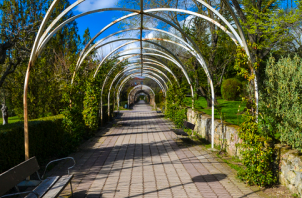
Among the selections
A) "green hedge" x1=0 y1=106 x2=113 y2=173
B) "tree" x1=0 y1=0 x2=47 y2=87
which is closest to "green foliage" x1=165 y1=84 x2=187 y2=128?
"green hedge" x1=0 y1=106 x2=113 y2=173

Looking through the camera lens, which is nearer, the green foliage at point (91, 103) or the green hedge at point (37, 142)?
the green hedge at point (37, 142)

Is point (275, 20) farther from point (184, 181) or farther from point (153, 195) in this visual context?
point (153, 195)

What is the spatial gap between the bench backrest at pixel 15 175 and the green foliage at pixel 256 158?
3.68m

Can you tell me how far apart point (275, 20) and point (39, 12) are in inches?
441

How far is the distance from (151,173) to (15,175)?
284 centimetres

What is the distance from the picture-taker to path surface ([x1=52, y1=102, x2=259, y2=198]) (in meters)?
4.55

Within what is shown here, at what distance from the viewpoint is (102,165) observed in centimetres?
634

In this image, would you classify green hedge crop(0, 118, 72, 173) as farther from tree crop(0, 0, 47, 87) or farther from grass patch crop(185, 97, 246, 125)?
grass patch crop(185, 97, 246, 125)

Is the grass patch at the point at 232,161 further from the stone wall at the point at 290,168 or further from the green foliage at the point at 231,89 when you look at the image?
the green foliage at the point at 231,89

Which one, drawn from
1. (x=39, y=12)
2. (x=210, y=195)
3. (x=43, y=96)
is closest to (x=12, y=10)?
(x=39, y=12)

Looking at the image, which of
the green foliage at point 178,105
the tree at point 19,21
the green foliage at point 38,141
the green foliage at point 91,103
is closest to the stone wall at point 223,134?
the green foliage at point 178,105

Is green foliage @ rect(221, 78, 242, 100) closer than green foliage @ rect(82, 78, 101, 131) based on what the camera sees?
No

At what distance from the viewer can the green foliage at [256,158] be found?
15.4 feet

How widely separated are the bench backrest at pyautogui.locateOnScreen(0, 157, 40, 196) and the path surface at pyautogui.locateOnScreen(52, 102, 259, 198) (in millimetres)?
788
